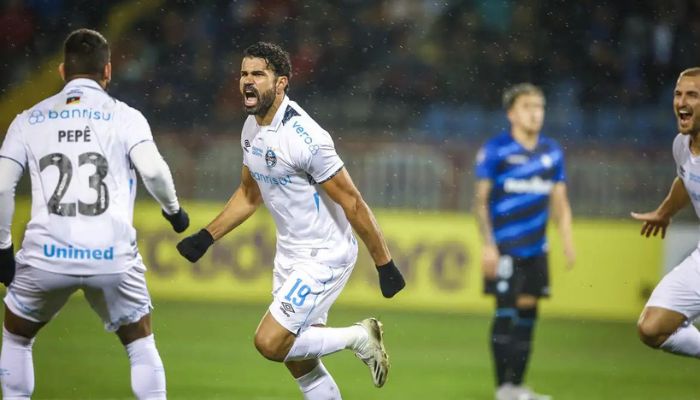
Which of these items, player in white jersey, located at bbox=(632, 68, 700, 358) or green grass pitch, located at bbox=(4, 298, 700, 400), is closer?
player in white jersey, located at bbox=(632, 68, 700, 358)

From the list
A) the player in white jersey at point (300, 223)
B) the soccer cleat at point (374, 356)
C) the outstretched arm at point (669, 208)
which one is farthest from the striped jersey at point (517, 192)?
the player in white jersey at point (300, 223)

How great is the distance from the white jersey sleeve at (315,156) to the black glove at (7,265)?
1352 mm

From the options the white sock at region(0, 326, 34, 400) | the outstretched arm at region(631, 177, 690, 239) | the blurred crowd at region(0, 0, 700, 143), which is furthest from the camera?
the blurred crowd at region(0, 0, 700, 143)

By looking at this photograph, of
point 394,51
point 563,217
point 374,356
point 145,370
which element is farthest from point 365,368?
point 394,51

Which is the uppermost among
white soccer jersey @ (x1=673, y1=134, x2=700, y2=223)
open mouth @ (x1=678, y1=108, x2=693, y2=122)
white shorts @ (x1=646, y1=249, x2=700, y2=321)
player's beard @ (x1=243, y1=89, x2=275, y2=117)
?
player's beard @ (x1=243, y1=89, x2=275, y2=117)

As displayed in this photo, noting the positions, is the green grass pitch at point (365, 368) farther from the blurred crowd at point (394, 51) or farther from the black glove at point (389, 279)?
the blurred crowd at point (394, 51)

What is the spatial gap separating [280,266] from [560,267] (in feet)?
17.6

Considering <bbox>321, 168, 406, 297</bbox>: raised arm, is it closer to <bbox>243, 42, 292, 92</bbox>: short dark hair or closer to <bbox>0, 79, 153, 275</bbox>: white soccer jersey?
<bbox>243, 42, 292, 92</bbox>: short dark hair

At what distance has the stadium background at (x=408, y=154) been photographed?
860cm

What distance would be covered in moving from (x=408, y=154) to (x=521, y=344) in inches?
173

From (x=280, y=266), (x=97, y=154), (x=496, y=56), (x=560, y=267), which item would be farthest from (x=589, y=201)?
(x=97, y=154)

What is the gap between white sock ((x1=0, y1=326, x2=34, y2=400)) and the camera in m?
5.47

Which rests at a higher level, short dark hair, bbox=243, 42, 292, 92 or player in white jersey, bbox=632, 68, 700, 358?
short dark hair, bbox=243, 42, 292, 92

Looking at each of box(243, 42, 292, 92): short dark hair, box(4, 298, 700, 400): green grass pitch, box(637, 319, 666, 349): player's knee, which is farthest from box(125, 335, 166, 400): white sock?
box(637, 319, 666, 349): player's knee
